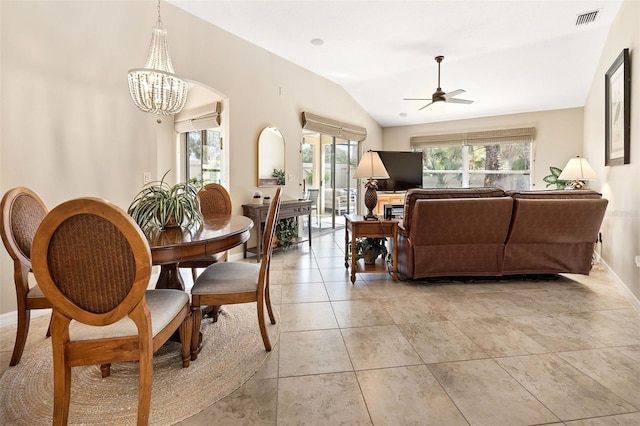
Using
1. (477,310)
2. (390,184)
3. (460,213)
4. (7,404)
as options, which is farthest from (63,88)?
(390,184)

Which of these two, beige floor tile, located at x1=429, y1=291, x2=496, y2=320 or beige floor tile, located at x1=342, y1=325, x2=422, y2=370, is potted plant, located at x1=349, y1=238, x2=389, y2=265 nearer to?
beige floor tile, located at x1=429, y1=291, x2=496, y2=320

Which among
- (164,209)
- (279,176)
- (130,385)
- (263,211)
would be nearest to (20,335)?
(130,385)

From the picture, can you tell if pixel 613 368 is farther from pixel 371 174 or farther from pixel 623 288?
pixel 371 174

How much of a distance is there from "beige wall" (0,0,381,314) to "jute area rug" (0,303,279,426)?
3.54 ft

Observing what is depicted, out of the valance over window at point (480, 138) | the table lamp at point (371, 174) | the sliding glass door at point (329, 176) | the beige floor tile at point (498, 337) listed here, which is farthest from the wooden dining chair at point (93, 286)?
the valance over window at point (480, 138)

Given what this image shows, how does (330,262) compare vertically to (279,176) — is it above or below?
below

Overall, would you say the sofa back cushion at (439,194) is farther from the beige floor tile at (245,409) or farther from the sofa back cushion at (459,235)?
the beige floor tile at (245,409)

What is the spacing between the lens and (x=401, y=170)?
7.42 meters

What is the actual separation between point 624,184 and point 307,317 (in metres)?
3.31

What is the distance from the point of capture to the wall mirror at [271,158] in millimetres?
4695

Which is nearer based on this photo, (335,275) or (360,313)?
(360,313)

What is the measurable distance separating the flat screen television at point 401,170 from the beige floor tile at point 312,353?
215 inches

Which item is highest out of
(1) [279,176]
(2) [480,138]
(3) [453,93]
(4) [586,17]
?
(4) [586,17]

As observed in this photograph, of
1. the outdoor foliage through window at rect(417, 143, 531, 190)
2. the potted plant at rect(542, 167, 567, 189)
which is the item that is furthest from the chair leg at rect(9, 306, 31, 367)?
the outdoor foliage through window at rect(417, 143, 531, 190)
